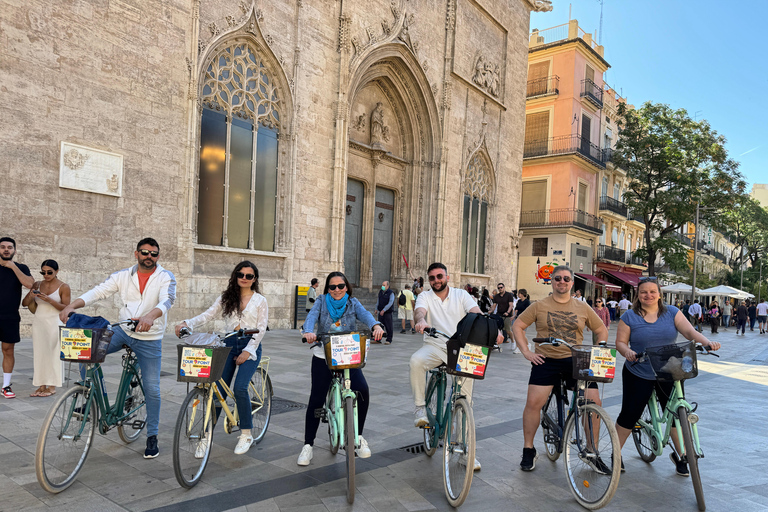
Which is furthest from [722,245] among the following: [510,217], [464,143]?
[464,143]

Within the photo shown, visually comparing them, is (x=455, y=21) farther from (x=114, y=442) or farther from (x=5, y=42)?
(x=114, y=442)

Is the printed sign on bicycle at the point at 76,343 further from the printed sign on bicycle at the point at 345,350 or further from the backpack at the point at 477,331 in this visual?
the backpack at the point at 477,331

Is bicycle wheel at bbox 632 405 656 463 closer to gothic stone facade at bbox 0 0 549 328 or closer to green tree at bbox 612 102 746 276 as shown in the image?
gothic stone facade at bbox 0 0 549 328

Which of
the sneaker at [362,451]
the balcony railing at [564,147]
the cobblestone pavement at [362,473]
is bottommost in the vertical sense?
the cobblestone pavement at [362,473]

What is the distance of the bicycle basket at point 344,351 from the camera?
4109 mm

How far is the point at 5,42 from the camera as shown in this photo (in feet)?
31.9

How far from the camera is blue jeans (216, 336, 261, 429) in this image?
4.59m

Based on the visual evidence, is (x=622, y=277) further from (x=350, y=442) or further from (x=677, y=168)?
(x=350, y=442)

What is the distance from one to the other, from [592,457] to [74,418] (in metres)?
3.65

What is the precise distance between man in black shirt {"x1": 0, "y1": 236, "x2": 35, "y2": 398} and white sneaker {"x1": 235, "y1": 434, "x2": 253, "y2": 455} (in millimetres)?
3230

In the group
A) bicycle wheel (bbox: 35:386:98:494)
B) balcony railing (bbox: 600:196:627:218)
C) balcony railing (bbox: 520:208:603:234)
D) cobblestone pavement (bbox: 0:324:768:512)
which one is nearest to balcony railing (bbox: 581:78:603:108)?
balcony railing (bbox: 600:196:627:218)

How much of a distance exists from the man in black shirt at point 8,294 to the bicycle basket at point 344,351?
4.16 metres

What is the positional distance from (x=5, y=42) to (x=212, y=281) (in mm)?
6041

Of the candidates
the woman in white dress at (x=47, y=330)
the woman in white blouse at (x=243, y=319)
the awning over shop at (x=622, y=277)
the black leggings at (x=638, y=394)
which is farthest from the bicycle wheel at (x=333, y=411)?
the awning over shop at (x=622, y=277)
